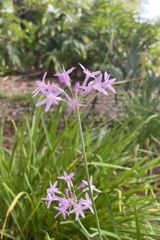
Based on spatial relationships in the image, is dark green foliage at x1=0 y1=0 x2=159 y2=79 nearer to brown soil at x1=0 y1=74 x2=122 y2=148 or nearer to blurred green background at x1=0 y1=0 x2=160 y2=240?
blurred green background at x1=0 y1=0 x2=160 y2=240

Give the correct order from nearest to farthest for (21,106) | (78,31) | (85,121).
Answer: (85,121) → (21,106) → (78,31)

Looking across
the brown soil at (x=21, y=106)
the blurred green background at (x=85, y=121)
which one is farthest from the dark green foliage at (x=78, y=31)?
the brown soil at (x=21, y=106)

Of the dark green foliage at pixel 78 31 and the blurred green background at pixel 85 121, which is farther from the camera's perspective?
the dark green foliage at pixel 78 31

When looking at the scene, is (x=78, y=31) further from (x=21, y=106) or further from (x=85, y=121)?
(x=85, y=121)

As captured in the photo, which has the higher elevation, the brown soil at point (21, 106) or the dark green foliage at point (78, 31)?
the dark green foliage at point (78, 31)

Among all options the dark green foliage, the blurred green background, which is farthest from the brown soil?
the dark green foliage

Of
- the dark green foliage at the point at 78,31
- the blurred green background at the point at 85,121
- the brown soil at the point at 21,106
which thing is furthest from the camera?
the dark green foliage at the point at 78,31

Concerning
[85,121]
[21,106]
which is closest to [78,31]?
[21,106]

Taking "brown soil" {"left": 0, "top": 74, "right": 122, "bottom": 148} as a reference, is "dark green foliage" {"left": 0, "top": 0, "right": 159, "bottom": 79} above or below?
above

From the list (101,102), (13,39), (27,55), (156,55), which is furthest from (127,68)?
(27,55)

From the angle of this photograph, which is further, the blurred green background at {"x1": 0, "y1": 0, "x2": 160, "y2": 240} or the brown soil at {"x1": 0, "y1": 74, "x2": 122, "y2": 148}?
the brown soil at {"x1": 0, "y1": 74, "x2": 122, "y2": 148}

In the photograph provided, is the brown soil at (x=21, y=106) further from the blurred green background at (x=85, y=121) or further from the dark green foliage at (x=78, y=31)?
the dark green foliage at (x=78, y=31)

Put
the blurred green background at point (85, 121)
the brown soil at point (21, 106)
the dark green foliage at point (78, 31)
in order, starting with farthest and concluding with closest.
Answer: the dark green foliage at point (78, 31) < the brown soil at point (21, 106) < the blurred green background at point (85, 121)
